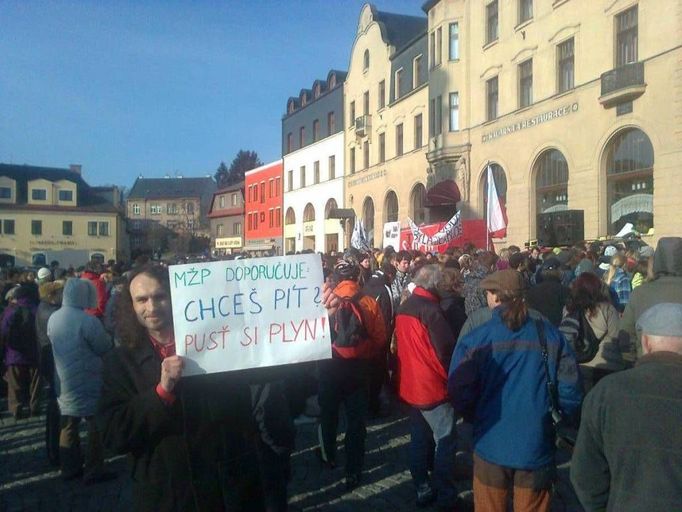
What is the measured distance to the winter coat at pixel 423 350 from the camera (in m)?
5.35

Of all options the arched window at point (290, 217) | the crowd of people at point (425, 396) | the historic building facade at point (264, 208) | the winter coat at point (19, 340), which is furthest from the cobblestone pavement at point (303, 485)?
the historic building facade at point (264, 208)

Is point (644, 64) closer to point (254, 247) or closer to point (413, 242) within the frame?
point (413, 242)

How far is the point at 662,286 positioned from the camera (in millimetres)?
5246

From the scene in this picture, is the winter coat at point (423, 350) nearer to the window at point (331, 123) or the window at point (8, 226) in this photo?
the window at point (331, 123)

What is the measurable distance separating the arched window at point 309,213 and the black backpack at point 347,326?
147ft

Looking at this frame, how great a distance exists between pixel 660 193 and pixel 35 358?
17.1m

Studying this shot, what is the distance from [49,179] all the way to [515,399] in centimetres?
6939

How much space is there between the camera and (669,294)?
17.0 ft

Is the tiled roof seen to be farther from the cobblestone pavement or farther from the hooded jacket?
the hooded jacket

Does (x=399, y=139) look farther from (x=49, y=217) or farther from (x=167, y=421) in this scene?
(x=49, y=217)

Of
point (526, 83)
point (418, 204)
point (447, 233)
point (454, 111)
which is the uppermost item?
point (526, 83)

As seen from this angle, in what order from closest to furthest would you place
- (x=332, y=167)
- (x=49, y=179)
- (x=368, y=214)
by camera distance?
(x=368, y=214) < (x=332, y=167) < (x=49, y=179)

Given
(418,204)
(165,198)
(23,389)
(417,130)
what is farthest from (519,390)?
(165,198)

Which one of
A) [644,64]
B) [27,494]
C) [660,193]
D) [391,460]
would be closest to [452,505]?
[391,460]
